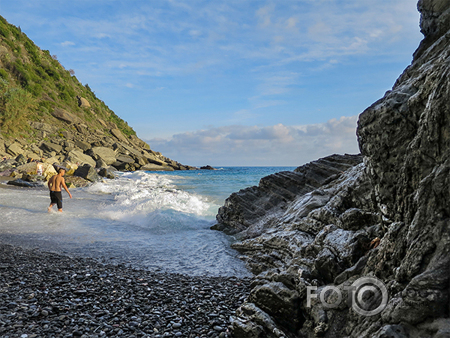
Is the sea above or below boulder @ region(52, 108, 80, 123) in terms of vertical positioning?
below

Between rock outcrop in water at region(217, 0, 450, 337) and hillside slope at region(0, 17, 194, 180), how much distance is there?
3031 cm

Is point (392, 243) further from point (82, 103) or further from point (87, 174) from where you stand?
point (82, 103)

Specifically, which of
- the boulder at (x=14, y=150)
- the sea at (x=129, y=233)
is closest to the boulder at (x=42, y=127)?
the boulder at (x=14, y=150)

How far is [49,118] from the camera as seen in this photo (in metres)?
49.4

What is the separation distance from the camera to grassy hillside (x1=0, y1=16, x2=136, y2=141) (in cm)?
3744

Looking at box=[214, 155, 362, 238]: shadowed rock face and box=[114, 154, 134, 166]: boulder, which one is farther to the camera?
box=[114, 154, 134, 166]: boulder

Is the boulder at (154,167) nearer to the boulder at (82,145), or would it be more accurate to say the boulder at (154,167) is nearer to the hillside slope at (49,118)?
the hillside slope at (49,118)

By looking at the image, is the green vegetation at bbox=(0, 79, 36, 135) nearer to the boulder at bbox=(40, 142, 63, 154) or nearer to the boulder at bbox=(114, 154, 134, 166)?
the boulder at bbox=(40, 142, 63, 154)

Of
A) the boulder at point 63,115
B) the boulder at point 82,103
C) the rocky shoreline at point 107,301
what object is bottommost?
the rocky shoreline at point 107,301

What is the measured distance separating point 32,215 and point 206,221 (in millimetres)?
7487

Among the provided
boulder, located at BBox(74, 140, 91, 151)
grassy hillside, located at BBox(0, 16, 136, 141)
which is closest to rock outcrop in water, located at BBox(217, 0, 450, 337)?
grassy hillside, located at BBox(0, 16, 136, 141)

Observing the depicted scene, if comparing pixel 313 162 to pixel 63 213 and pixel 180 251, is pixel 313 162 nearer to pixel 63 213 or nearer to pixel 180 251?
pixel 180 251

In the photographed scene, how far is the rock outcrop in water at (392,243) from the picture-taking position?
2.83m

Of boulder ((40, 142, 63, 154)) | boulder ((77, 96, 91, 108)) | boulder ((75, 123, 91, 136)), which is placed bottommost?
boulder ((40, 142, 63, 154))
